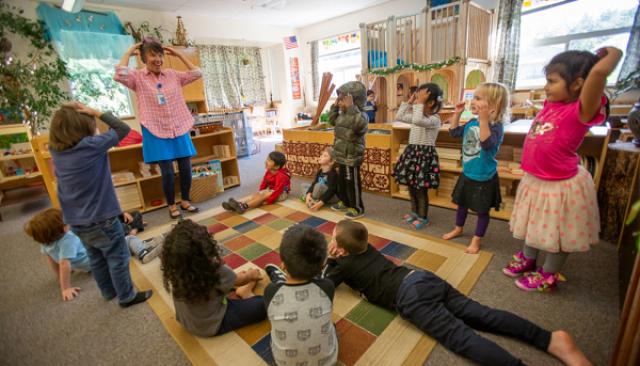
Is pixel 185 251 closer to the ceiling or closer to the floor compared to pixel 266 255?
closer to the ceiling

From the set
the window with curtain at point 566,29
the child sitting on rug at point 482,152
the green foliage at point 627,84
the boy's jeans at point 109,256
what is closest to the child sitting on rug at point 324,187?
the child sitting on rug at point 482,152

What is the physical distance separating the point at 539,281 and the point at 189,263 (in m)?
1.70

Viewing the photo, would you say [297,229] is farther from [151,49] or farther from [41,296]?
[151,49]

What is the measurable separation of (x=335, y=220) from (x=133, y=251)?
153cm

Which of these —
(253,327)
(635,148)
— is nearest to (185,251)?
(253,327)

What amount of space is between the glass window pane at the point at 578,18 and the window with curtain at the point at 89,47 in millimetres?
6311

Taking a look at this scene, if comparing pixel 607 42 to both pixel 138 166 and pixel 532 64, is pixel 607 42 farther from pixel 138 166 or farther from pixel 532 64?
pixel 138 166

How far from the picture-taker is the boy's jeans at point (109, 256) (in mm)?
1467

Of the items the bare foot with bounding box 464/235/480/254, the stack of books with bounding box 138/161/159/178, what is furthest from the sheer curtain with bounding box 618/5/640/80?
the stack of books with bounding box 138/161/159/178

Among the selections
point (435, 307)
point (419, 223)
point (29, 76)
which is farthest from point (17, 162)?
point (435, 307)

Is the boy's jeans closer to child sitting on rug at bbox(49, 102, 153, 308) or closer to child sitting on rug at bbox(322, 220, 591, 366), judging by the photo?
child sitting on rug at bbox(49, 102, 153, 308)

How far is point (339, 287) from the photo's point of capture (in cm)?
166

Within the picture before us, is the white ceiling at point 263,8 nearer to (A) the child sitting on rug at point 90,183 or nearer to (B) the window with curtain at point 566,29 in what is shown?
(B) the window with curtain at point 566,29

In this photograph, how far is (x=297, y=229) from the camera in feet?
3.74
